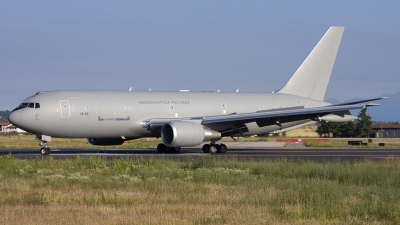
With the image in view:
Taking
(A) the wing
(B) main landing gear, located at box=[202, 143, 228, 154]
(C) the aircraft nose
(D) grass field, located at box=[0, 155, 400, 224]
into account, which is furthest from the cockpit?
(D) grass field, located at box=[0, 155, 400, 224]

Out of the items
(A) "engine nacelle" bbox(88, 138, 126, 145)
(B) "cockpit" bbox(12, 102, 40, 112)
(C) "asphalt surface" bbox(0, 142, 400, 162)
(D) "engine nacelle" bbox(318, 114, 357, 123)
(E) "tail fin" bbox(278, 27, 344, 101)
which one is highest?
(E) "tail fin" bbox(278, 27, 344, 101)

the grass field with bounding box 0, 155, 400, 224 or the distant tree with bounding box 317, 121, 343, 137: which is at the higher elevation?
the distant tree with bounding box 317, 121, 343, 137

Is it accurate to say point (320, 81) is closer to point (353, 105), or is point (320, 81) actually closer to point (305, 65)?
point (305, 65)

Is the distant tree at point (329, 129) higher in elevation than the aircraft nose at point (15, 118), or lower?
higher

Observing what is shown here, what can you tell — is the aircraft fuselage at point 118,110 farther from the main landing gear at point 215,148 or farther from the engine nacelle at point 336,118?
the engine nacelle at point 336,118

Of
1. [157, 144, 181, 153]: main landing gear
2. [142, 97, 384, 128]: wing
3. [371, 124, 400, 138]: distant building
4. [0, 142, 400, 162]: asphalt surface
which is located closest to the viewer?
[0, 142, 400, 162]: asphalt surface

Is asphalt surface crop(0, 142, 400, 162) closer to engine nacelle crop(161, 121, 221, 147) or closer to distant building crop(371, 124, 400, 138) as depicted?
engine nacelle crop(161, 121, 221, 147)

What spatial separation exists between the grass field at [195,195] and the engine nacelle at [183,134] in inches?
425

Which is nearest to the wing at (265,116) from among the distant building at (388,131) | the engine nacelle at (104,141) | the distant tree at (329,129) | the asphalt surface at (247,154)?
the asphalt surface at (247,154)

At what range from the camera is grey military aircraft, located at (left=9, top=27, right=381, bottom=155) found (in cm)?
3394

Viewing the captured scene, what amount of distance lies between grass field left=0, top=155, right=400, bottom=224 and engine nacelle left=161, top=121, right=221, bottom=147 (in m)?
10.8

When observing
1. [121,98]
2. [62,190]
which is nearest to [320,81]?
[121,98]

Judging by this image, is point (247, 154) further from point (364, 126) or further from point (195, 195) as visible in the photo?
point (364, 126)

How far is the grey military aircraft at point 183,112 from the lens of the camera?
3394 cm
